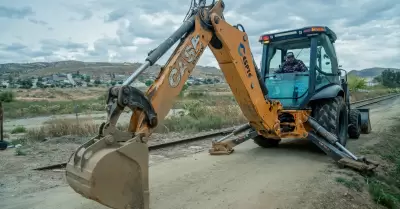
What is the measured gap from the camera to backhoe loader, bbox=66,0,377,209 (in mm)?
4008

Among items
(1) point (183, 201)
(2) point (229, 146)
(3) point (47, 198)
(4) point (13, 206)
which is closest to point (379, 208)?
(1) point (183, 201)

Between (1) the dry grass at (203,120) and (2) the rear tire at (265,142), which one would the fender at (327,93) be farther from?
(1) the dry grass at (203,120)

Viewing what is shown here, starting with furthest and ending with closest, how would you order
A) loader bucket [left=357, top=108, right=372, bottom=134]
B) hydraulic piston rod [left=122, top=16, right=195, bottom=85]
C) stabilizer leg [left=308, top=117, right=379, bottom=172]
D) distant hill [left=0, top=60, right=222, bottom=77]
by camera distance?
distant hill [left=0, top=60, right=222, bottom=77] < loader bucket [left=357, top=108, right=372, bottom=134] < stabilizer leg [left=308, top=117, right=379, bottom=172] < hydraulic piston rod [left=122, top=16, right=195, bottom=85]

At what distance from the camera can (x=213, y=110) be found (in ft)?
60.3

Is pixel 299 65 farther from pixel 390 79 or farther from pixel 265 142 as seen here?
pixel 390 79

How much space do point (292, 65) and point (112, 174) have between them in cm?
600

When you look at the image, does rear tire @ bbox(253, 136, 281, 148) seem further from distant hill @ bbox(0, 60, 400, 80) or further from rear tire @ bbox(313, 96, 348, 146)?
distant hill @ bbox(0, 60, 400, 80)

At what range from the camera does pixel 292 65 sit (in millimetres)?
8867

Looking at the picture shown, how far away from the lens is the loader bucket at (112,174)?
388 cm

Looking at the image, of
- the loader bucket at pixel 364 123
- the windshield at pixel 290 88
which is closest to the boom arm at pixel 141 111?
the windshield at pixel 290 88

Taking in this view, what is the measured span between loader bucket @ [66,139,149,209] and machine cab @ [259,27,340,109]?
4950mm

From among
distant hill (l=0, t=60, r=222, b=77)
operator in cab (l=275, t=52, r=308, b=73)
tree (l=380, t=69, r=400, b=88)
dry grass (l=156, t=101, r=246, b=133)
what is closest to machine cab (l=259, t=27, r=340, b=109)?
operator in cab (l=275, t=52, r=308, b=73)

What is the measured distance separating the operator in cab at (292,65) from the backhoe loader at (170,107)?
0.72 ft

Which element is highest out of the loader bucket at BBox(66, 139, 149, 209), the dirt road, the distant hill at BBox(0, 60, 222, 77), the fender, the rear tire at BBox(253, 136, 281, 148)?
the distant hill at BBox(0, 60, 222, 77)
